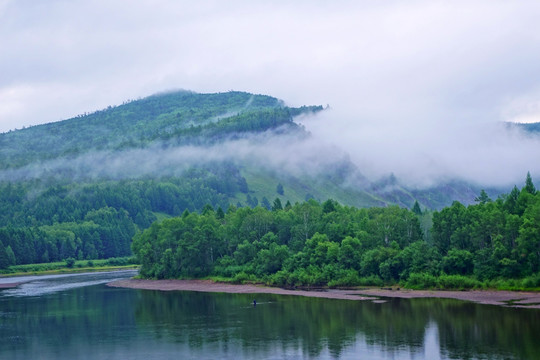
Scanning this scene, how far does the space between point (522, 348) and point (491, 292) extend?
4134cm

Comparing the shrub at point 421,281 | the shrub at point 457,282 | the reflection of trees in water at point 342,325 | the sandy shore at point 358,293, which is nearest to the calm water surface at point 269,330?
the reflection of trees in water at point 342,325

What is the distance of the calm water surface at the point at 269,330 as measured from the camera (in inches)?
2970

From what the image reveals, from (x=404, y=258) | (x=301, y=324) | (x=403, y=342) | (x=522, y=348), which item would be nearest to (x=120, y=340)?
(x=301, y=324)

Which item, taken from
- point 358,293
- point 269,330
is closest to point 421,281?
point 358,293

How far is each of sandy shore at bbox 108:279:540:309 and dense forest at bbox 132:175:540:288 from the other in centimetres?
402

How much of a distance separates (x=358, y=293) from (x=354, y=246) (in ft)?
55.9

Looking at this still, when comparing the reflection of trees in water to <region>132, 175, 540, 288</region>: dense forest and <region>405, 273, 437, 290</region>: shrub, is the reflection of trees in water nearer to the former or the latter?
<region>405, 273, 437, 290</region>: shrub

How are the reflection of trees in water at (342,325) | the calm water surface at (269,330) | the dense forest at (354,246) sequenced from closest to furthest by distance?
the calm water surface at (269,330) → the reflection of trees in water at (342,325) → the dense forest at (354,246)

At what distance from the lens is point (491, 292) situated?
366 ft

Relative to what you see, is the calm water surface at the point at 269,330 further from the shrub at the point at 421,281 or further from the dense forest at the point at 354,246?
the dense forest at the point at 354,246

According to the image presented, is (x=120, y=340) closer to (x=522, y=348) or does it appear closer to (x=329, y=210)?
(x=522, y=348)

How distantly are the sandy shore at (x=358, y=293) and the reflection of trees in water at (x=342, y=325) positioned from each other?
14.5ft

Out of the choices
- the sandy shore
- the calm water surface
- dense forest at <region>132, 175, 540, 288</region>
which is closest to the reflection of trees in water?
the calm water surface

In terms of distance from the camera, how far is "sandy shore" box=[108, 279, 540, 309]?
10344 centimetres
